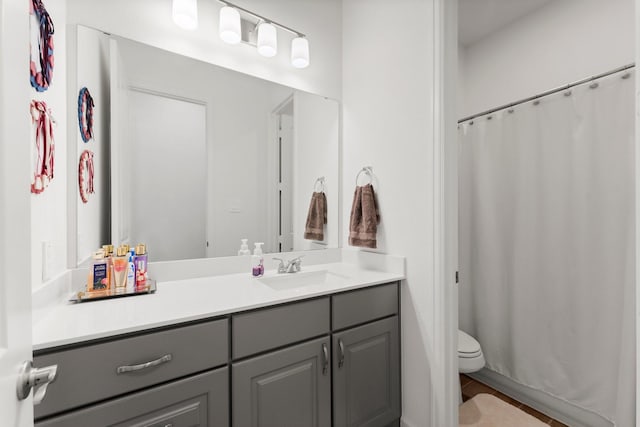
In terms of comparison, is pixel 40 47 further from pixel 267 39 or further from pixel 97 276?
pixel 267 39

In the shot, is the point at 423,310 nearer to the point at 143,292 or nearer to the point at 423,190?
the point at 423,190

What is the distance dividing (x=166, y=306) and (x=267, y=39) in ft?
4.89

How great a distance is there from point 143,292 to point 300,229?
38.2 inches

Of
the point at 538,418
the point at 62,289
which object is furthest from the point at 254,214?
the point at 538,418

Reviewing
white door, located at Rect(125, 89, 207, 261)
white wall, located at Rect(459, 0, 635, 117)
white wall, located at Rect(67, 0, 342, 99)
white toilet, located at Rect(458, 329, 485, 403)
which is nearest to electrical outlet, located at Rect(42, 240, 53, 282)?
white door, located at Rect(125, 89, 207, 261)

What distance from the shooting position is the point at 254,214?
69.5 inches

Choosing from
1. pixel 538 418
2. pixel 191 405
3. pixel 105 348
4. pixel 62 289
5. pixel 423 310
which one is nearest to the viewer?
pixel 105 348

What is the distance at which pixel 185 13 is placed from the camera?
142 centimetres

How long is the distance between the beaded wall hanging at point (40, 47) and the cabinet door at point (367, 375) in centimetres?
146

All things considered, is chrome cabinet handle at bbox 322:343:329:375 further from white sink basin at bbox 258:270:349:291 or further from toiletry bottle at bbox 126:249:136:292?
toiletry bottle at bbox 126:249:136:292

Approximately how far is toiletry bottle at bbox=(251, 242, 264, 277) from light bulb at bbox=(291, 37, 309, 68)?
1.15 meters

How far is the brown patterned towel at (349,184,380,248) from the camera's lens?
5.72 ft

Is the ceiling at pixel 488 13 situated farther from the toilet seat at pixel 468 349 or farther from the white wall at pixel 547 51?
the toilet seat at pixel 468 349

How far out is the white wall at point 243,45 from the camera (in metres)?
1.35
